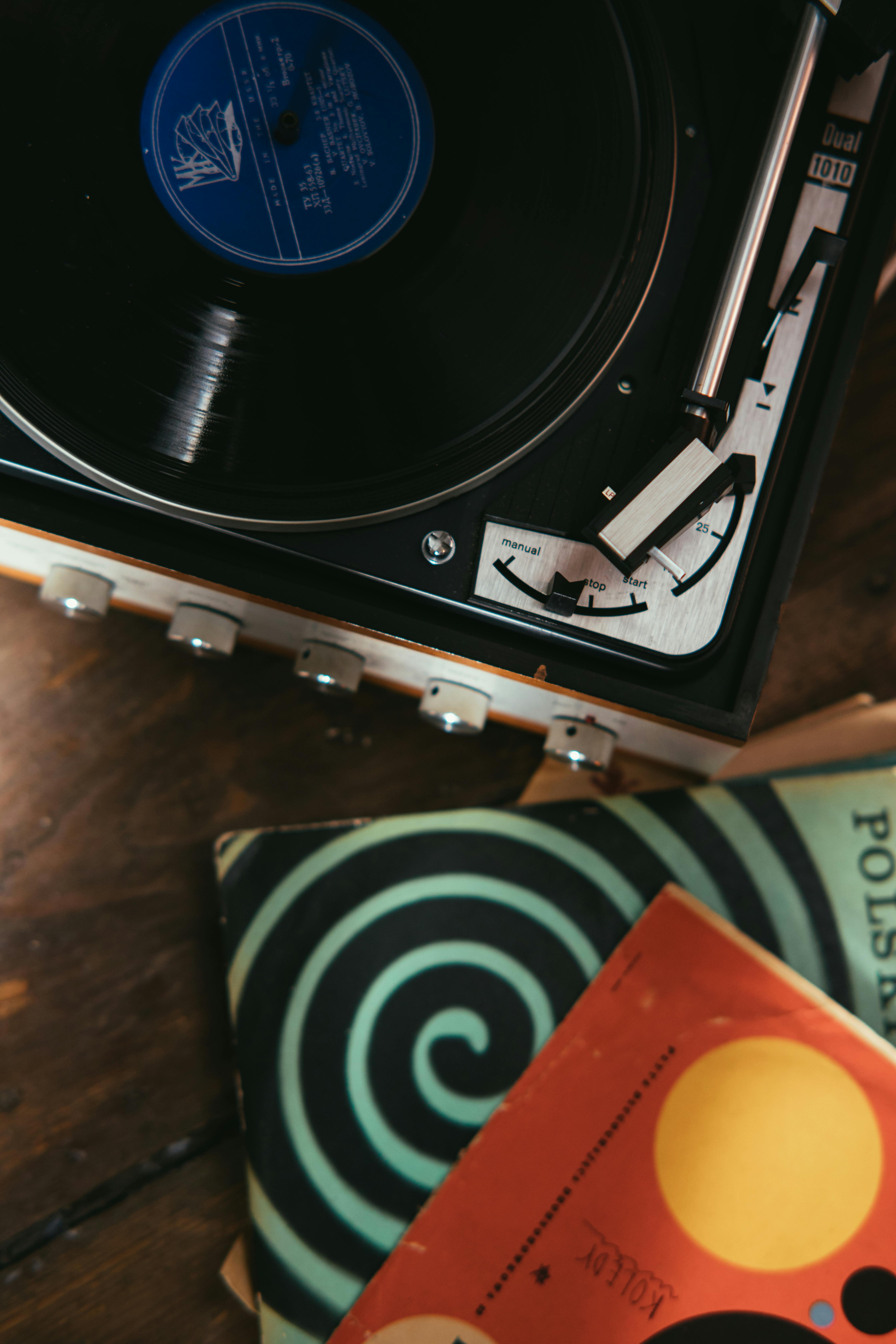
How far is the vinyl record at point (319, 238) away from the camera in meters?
0.59

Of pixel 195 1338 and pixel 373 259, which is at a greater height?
pixel 373 259

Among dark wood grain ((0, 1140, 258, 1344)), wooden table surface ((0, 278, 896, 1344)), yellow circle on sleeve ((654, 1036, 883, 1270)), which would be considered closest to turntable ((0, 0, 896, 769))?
wooden table surface ((0, 278, 896, 1344))

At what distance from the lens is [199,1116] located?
0.79m

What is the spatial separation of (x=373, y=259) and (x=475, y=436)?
0.16m

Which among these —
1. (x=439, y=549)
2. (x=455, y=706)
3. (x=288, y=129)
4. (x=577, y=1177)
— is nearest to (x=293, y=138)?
(x=288, y=129)

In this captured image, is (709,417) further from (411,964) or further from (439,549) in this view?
(411,964)

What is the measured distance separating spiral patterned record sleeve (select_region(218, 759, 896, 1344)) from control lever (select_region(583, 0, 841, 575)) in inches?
14.0

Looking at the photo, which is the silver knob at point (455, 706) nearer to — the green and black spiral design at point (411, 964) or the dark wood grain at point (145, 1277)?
the green and black spiral design at point (411, 964)

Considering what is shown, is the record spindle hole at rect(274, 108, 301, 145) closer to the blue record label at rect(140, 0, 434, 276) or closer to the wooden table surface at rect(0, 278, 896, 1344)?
the blue record label at rect(140, 0, 434, 276)

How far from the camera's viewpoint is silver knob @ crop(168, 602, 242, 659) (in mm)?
684

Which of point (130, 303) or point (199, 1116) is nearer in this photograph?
point (130, 303)

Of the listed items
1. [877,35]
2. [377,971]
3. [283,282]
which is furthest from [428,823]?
[877,35]

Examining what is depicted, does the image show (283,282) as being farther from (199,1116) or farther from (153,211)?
(199,1116)

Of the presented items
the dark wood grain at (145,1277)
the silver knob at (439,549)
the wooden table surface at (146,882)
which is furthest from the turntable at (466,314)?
the dark wood grain at (145,1277)
